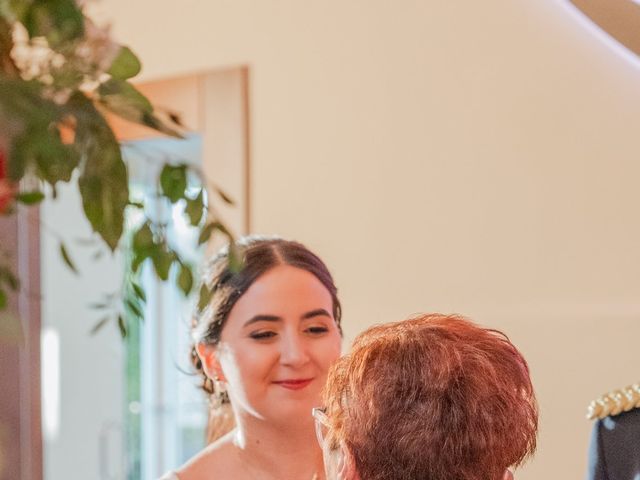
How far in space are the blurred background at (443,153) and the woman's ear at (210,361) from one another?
0.18 meters

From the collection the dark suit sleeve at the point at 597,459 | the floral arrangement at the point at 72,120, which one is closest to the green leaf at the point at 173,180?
the floral arrangement at the point at 72,120

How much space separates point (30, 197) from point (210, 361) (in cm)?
140

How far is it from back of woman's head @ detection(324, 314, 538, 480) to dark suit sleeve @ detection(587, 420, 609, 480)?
1.28 feet

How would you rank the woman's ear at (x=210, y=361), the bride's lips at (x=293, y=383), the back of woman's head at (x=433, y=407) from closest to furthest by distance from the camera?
1. the back of woman's head at (x=433, y=407)
2. the bride's lips at (x=293, y=383)
3. the woman's ear at (x=210, y=361)

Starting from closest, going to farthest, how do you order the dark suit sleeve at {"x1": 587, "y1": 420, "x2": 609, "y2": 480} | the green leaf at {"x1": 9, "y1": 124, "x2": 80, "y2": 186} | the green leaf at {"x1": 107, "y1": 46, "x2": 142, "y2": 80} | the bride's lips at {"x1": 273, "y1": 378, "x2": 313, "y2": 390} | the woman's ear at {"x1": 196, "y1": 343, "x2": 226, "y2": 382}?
1. the green leaf at {"x1": 9, "y1": 124, "x2": 80, "y2": 186}
2. the green leaf at {"x1": 107, "y1": 46, "x2": 142, "y2": 80}
3. the dark suit sleeve at {"x1": 587, "y1": 420, "x2": 609, "y2": 480}
4. the bride's lips at {"x1": 273, "y1": 378, "x2": 313, "y2": 390}
5. the woman's ear at {"x1": 196, "y1": 343, "x2": 226, "y2": 382}

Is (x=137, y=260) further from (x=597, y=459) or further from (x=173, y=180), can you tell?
(x=597, y=459)

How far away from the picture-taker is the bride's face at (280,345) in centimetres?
183

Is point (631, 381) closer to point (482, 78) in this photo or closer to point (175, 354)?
point (482, 78)

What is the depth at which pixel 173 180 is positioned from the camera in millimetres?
643

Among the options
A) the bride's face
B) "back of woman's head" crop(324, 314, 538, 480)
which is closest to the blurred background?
the bride's face

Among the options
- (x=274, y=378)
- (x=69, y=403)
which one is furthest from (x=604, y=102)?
(x=69, y=403)

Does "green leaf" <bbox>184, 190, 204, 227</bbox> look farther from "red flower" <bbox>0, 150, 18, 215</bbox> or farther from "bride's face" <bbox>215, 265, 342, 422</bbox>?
"bride's face" <bbox>215, 265, 342, 422</bbox>

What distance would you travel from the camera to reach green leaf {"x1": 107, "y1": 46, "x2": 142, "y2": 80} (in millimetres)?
646

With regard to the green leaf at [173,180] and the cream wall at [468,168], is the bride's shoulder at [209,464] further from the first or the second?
the green leaf at [173,180]
